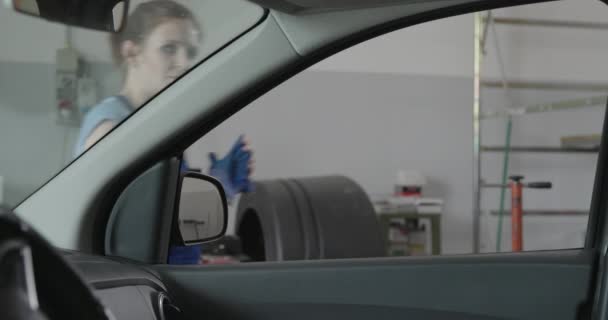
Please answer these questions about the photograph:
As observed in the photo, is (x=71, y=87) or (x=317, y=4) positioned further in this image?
(x=71, y=87)

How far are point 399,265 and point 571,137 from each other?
3.48m

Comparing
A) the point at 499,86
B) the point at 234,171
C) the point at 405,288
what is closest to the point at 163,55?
the point at 405,288

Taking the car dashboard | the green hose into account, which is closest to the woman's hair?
the car dashboard

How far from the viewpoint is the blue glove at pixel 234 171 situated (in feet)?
8.50

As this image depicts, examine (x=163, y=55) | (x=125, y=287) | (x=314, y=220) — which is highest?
(x=163, y=55)

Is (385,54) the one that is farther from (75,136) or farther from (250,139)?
(75,136)

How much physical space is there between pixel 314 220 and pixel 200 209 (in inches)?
52.0

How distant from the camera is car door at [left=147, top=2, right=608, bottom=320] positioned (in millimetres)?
925

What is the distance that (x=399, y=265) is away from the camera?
96 cm

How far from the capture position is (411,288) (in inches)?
37.4

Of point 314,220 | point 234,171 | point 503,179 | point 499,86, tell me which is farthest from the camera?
point 503,179

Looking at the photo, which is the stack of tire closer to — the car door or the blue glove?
the blue glove

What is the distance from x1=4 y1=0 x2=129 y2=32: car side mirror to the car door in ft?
1.10

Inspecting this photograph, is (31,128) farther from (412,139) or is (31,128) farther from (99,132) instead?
(412,139)
